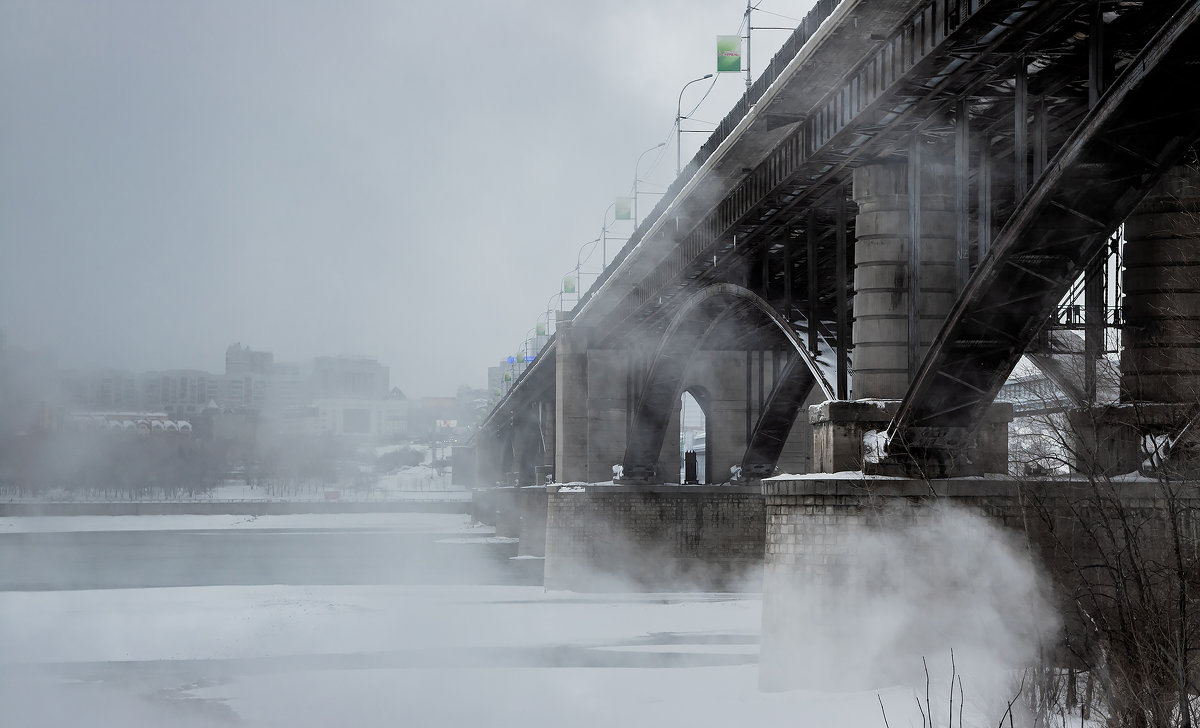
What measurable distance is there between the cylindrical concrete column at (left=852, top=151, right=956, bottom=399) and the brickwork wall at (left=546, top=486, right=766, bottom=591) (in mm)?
23835

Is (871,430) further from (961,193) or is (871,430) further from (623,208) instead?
(623,208)

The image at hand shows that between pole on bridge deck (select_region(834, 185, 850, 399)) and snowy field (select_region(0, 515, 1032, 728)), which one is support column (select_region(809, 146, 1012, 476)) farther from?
snowy field (select_region(0, 515, 1032, 728))

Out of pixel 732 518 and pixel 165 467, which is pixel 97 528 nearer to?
pixel 165 467

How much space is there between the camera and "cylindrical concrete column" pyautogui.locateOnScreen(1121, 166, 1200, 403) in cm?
1819

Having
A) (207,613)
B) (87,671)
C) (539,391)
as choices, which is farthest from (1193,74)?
(539,391)

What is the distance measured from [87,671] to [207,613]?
1141 centimetres

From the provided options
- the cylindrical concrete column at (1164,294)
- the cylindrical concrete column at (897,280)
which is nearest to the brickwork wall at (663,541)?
the cylindrical concrete column at (897,280)

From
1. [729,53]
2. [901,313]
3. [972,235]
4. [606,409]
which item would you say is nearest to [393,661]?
[901,313]

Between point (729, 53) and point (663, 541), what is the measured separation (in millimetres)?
21376

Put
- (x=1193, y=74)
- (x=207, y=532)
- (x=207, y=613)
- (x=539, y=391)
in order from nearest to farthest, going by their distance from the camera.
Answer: (x=1193, y=74) < (x=207, y=613) < (x=539, y=391) < (x=207, y=532)

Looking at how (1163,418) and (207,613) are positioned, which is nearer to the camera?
(1163,418)

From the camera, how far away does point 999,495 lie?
61.4ft

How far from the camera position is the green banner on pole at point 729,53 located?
28203 mm

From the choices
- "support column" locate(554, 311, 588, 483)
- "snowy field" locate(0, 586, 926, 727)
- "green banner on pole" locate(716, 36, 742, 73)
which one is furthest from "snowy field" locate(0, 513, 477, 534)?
"green banner on pole" locate(716, 36, 742, 73)
